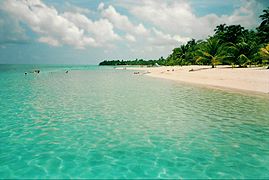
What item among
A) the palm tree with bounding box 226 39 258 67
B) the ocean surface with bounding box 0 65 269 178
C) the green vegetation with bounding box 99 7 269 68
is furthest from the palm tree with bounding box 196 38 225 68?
the ocean surface with bounding box 0 65 269 178

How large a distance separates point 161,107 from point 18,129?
27.4 feet

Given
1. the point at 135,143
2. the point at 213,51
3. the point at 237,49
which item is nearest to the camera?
the point at 135,143

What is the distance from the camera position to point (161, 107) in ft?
50.5

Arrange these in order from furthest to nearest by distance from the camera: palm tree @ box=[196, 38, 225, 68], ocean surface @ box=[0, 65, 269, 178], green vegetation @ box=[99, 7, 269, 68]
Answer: palm tree @ box=[196, 38, 225, 68]
green vegetation @ box=[99, 7, 269, 68]
ocean surface @ box=[0, 65, 269, 178]

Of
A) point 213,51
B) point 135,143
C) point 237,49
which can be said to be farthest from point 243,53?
point 135,143

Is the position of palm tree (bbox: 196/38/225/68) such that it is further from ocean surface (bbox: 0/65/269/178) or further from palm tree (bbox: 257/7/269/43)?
ocean surface (bbox: 0/65/269/178)

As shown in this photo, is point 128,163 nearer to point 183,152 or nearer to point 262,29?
point 183,152

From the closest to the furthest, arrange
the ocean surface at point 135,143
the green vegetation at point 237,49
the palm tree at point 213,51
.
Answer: the ocean surface at point 135,143
the green vegetation at point 237,49
the palm tree at point 213,51

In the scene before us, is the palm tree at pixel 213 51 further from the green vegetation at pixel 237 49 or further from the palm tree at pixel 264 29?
the palm tree at pixel 264 29

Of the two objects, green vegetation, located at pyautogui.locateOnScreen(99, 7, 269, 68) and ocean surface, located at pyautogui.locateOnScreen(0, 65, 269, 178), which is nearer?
ocean surface, located at pyautogui.locateOnScreen(0, 65, 269, 178)

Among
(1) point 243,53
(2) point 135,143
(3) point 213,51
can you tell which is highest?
(3) point 213,51

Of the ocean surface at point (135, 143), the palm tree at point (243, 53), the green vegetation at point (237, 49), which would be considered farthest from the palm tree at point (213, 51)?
the ocean surface at point (135, 143)

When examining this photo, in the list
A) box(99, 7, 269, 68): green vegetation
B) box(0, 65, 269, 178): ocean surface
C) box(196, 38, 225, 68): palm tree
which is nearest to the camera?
box(0, 65, 269, 178): ocean surface

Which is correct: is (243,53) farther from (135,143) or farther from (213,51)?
(135,143)
